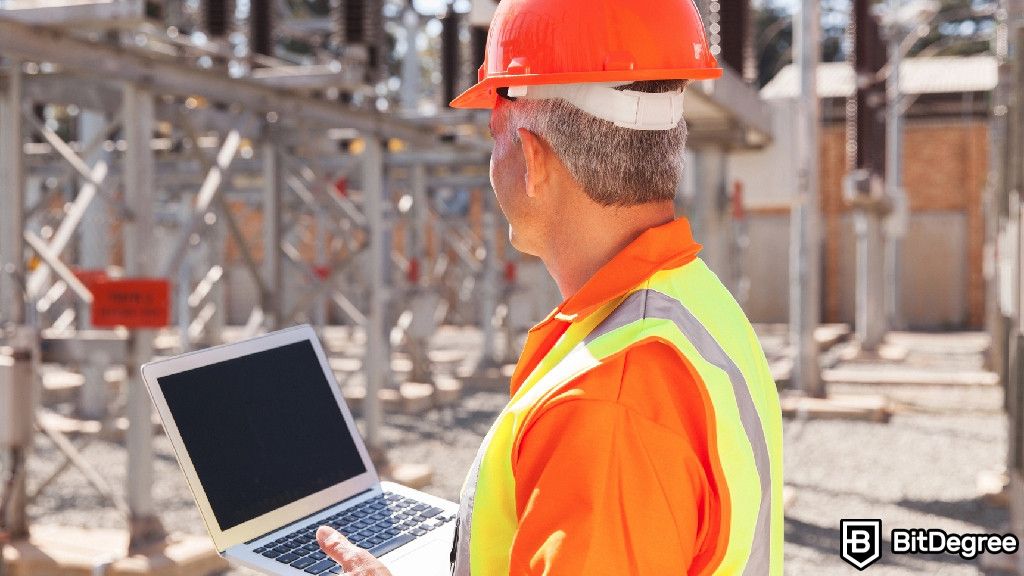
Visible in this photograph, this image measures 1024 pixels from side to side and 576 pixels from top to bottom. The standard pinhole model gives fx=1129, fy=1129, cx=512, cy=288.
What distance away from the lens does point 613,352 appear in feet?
4.13

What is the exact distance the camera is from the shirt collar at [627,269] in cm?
141

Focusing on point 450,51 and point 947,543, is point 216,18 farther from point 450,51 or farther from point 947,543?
point 947,543

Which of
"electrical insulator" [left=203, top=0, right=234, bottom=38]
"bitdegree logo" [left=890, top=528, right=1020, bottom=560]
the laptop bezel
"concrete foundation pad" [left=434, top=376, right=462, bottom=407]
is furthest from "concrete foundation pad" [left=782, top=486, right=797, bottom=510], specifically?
the laptop bezel

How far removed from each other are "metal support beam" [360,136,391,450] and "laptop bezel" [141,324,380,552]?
6388 millimetres

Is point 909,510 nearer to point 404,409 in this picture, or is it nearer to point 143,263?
point 143,263

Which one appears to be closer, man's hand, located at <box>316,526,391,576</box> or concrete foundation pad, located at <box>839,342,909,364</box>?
man's hand, located at <box>316,526,391,576</box>

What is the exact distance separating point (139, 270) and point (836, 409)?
24.5 feet

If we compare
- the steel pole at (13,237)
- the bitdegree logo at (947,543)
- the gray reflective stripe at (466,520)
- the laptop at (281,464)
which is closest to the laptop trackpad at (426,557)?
the laptop at (281,464)

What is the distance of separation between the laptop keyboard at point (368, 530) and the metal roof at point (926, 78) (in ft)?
79.1

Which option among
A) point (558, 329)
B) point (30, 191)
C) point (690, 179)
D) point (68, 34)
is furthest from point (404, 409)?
point (558, 329)

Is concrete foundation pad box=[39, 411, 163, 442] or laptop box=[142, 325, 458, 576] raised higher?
laptop box=[142, 325, 458, 576]

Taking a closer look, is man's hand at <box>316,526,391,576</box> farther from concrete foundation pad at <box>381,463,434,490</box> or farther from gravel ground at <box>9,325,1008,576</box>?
concrete foundation pad at <box>381,463,434,490</box>

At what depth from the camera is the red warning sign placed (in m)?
5.74

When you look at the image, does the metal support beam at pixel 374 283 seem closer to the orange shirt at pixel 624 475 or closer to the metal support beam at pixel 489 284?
the metal support beam at pixel 489 284
